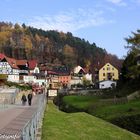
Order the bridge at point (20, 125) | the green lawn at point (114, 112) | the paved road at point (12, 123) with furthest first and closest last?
1. the green lawn at point (114, 112)
2. the paved road at point (12, 123)
3. the bridge at point (20, 125)

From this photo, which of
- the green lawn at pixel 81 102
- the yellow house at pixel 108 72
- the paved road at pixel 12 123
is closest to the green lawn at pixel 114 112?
the green lawn at pixel 81 102

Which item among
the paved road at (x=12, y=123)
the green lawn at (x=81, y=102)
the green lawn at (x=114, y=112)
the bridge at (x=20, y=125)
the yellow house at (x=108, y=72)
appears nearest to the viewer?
the bridge at (x=20, y=125)

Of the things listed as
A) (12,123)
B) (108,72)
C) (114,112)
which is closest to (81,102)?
(114,112)

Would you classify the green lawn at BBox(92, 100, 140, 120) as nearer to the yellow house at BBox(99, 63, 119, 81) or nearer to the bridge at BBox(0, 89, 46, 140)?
the bridge at BBox(0, 89, 46, 140)

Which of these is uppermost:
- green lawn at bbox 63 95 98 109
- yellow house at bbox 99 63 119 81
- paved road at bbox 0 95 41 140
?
yellow house at bbox 99 63 119 81

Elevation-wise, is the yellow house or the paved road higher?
the yellow house

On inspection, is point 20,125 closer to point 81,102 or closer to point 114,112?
point 114,112

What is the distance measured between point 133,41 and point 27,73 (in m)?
96.9

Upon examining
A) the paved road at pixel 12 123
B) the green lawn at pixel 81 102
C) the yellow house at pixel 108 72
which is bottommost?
the paved road at pixel 12 123

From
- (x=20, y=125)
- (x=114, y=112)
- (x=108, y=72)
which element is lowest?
(x=20, y=125)

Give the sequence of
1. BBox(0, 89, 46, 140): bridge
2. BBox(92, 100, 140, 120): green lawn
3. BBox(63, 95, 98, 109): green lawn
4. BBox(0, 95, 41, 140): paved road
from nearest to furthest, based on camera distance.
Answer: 1. BBox(0, 89, 46, 140): bridge
2. BBox(0, 95, 41, 140): paved road
3. BBox(92, 100, 140, 120): green lawn
4. BBox(63, 95, 98, 109): green lawn

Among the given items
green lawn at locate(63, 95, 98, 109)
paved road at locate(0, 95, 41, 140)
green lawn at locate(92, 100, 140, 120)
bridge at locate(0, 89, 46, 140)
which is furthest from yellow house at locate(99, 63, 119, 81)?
paved road at locate(0, 95, 41, 140)

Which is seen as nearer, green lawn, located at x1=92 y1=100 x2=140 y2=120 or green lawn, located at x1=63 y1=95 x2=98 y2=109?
green lawn, located at x1=92 y1=100 x2=140 y2=120

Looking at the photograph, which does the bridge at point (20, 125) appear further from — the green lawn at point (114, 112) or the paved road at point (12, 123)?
the green lawn at point (114, 112)
